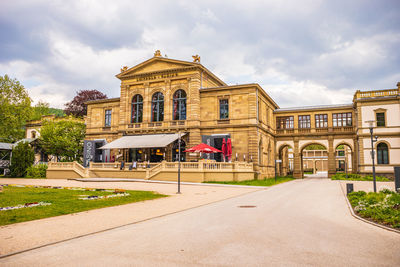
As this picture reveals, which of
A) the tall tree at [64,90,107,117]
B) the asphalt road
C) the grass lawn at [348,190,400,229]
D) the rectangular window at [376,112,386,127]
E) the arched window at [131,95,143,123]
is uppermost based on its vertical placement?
the tall tree at [64,90,107,117]

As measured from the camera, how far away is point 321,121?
43.6 m

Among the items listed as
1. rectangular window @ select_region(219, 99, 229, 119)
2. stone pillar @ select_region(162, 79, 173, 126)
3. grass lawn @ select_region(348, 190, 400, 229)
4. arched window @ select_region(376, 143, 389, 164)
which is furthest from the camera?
stone pillar @ select_region(162, 79, 173, 126)

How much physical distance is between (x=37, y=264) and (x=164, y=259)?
2379 millimetres

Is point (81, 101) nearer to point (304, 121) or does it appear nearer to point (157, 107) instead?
point (157, 107)

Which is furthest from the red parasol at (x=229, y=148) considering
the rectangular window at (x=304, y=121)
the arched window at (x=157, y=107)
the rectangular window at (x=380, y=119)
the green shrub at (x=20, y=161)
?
the green shrub at (x=20, y=161)

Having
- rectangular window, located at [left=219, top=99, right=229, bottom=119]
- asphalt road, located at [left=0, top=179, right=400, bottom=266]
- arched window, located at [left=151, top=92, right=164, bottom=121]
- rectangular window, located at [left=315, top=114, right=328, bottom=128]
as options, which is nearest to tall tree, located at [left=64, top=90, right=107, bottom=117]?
arched window, located at [left=151, top=92, right=164, bottom=121]

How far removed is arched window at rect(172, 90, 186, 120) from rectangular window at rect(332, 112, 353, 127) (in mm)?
Answer: 21192

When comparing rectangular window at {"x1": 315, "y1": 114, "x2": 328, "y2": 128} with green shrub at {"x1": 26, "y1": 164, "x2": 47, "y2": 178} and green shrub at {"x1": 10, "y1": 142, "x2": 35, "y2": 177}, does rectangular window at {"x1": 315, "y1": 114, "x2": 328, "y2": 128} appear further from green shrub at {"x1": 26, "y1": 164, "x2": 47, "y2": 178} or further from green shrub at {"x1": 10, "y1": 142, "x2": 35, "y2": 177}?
green shrub at {"x1": 10, "y1": 142, "x2": 35, "y2": 177}

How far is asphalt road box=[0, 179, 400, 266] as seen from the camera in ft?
19.7

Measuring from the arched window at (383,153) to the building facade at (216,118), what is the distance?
0.10 metres

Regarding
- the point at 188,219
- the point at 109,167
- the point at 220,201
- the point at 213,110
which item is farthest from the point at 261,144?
the point at 188,219

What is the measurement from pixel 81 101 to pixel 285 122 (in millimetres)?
38415

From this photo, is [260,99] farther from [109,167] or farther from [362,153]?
[109,167]

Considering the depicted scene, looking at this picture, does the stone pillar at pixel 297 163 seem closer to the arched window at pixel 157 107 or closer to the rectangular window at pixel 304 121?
the rectangular window at pixel 304 121
